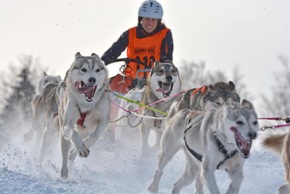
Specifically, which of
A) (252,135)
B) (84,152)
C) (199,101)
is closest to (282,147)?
(199,101)

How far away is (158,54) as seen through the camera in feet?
33.0

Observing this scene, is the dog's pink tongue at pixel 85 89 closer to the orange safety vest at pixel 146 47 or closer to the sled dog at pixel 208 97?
the sled dog at pixel 208 97

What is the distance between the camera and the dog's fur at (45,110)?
888cm

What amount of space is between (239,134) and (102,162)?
400 cm

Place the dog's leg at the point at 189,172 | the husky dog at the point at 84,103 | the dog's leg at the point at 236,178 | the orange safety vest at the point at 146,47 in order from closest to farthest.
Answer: the dog's leg at the point at 236,178 → the dog's leg at the point at 189,172 → the husky dog at the point at 84,103 → the orange safety vest at the point at 146,47

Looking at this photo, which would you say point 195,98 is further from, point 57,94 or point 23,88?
point 23,88

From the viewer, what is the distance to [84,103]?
7535 millimetres

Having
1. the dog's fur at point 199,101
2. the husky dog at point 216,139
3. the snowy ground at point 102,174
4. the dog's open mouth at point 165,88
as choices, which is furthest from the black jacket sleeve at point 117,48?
the husky dog at point 216,139

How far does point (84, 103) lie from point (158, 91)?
1606 millimetres

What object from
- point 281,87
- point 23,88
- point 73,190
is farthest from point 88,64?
point 281,87

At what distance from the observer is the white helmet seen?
980 centimetres

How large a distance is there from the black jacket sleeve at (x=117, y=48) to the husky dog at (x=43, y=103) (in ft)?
2.42

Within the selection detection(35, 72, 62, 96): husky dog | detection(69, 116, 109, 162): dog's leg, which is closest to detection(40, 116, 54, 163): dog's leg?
Result: detection(69, 116, 109, 162): dog's leg

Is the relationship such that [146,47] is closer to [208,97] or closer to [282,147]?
[208,97]
